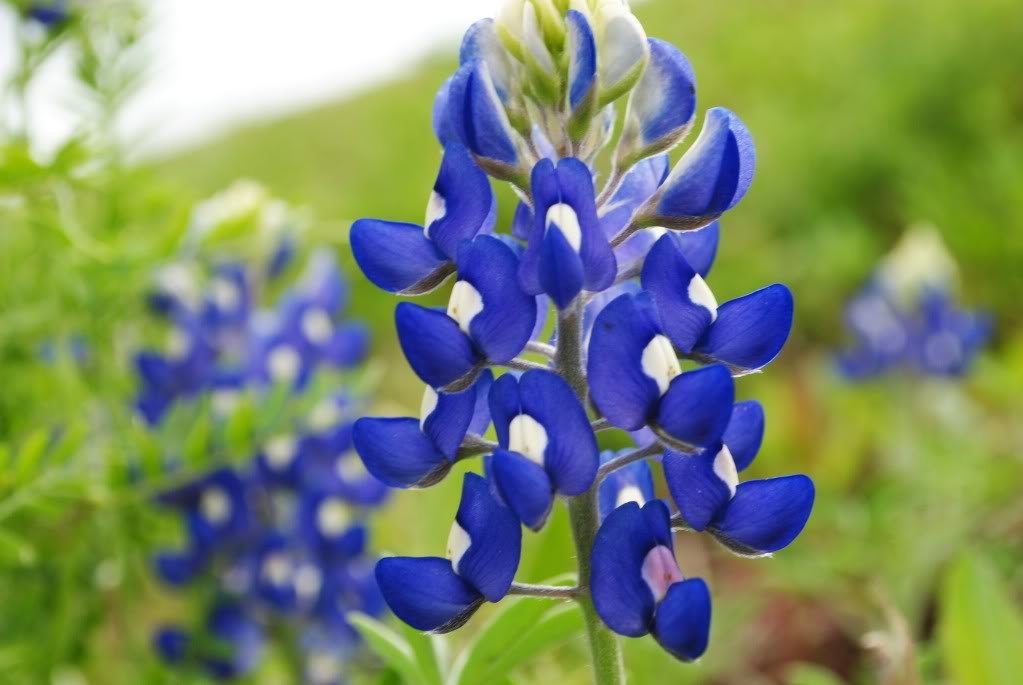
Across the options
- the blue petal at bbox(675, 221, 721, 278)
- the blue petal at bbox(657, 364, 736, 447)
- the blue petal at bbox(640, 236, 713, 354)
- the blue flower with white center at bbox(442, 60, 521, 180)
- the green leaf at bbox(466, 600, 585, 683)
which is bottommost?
the green leaf at bbox(466, 600, 585, 683)

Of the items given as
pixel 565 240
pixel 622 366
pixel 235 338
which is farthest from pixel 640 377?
pixel 235 338

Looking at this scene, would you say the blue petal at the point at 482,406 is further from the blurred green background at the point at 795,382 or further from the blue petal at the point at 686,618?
the blurred green background at the point at 795,382

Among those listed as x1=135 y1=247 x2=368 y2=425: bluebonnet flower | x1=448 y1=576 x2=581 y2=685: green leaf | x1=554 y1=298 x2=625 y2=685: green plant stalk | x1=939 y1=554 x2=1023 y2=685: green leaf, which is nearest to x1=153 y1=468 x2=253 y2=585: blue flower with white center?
x1=135 y1=247 x2=368 y2=425: bluebonnet flower

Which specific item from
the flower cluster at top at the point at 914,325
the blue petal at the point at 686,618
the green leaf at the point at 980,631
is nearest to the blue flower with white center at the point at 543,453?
the blue petal at the point at 686,618

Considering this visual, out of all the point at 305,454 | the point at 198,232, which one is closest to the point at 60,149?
the point at 198,232

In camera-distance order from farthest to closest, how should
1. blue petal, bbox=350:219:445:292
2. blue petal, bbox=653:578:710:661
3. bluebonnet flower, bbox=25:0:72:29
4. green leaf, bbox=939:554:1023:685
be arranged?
1. bluebonnet flower, bbox=25:0:72:29
2. green leaf, bbox=939:554:1023:685
3. blue petal, bbox=350:219:445:292
4. blue petal, bbox=653:578:710:661

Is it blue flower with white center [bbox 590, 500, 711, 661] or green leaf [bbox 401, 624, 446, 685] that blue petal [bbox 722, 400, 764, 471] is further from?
green leaf [bbox 401, 624, 446, 685]

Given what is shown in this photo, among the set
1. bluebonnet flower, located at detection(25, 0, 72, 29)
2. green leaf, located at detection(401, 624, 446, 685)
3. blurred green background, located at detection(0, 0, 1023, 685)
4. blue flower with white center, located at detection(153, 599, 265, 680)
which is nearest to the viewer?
green leaf, located at detection(401, 624, 446, 685)
